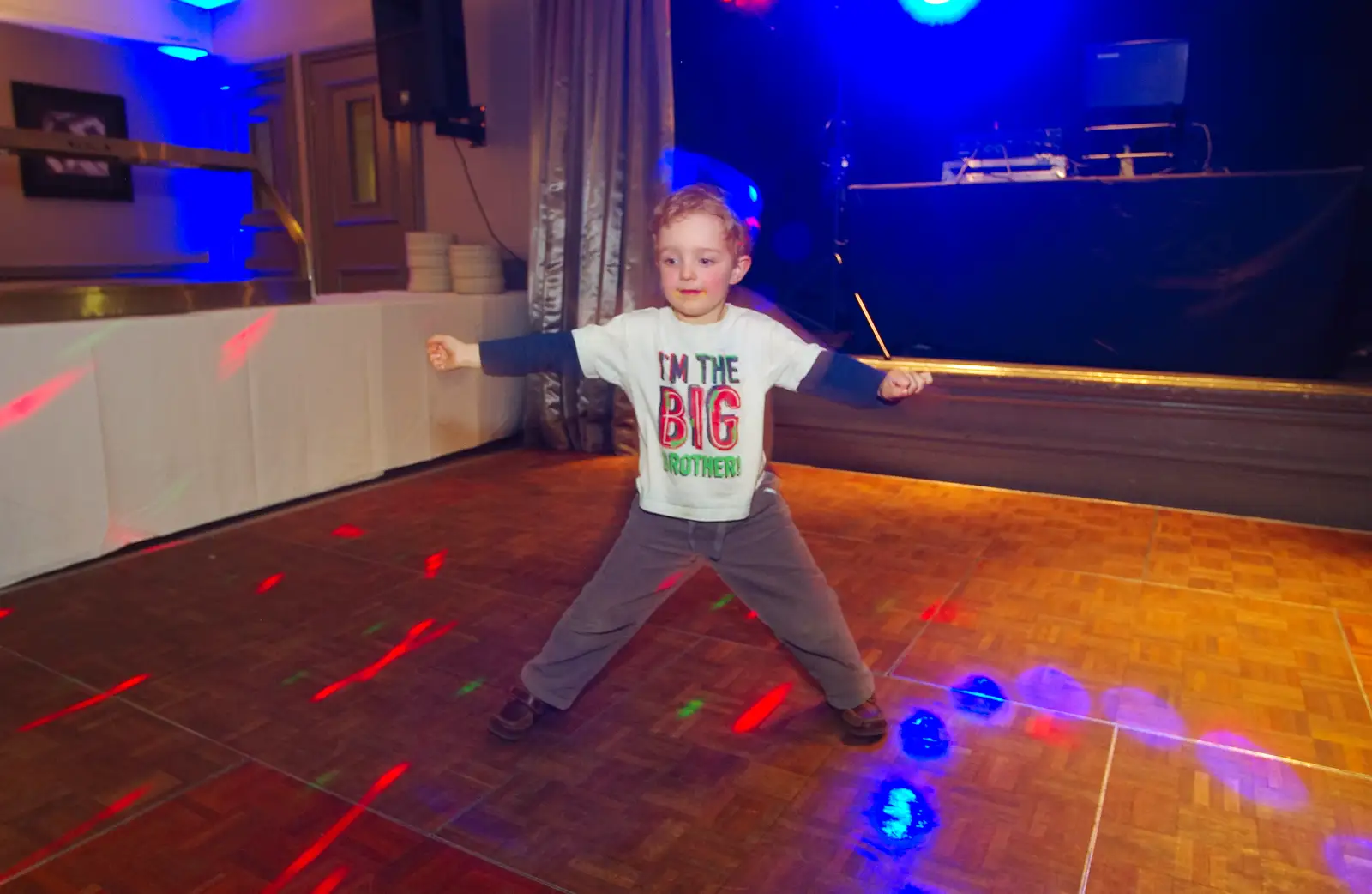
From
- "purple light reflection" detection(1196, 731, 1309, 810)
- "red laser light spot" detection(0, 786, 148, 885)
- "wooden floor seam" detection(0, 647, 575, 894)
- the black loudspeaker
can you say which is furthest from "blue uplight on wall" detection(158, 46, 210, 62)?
"purple light reflection" detection(1196, 731, 1309, 810)

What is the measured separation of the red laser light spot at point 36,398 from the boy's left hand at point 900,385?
6.32 ft

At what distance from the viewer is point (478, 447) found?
3703 millimetres

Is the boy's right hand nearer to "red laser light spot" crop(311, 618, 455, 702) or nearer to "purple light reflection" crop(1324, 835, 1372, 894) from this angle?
"red laser light spot" crop(311, 618, 455, 702)

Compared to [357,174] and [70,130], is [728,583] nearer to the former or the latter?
[357,174]

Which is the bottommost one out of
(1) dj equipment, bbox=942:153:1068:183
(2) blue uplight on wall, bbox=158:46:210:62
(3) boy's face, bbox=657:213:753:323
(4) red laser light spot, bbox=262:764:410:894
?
→ (4) red laser light spot, bbox=262:764:410:894

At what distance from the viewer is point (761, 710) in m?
1.61

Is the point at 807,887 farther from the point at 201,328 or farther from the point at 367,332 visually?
the point at 367,332

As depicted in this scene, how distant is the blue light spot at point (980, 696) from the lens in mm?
1608

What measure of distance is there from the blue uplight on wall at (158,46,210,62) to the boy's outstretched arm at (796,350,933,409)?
518cm

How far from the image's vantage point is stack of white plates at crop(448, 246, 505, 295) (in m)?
3.62

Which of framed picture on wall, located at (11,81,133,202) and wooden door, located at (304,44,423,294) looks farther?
framed picture on wall, located at (11,81,133,202)

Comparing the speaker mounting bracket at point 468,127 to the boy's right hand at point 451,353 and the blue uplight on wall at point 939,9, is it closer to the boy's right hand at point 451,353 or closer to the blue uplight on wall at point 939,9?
the blue uplight on wall at point 939,9

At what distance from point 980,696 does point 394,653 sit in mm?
1123

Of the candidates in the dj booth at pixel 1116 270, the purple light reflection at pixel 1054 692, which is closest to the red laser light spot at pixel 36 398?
the purple light reflection at pixel 1054 692
